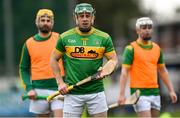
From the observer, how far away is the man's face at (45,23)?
12727 mm

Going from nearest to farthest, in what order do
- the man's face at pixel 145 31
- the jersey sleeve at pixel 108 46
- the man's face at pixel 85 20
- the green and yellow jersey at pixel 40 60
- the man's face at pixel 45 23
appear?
1. the man's face at pixel 85 20
2. the jersey sleeve at pixel 108 46
3. the man's face at pixel 45 23
4. the green and yellow jersey at pixel 40 60
5. the man's face at pixel 145 31

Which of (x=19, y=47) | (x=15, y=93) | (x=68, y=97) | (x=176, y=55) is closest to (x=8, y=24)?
(x=19, y=47)

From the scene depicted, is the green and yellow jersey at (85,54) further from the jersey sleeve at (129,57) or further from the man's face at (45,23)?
the jersey sleeve at (129,57)

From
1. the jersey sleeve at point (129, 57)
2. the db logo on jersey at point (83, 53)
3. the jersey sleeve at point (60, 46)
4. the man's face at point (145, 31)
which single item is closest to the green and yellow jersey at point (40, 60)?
the jersey sleeve at point (129, 57)

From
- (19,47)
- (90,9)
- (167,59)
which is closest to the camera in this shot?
(90,9)

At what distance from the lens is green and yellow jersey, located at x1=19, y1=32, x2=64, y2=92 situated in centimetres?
1288

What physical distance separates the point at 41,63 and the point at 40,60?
0.05m

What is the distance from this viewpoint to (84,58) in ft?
35.4

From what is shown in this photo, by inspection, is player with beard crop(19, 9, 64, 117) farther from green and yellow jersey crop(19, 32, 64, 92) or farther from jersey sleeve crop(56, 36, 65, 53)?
jersey sleeve crop(56, 36, 65, 53)

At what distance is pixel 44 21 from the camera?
12.7 metres

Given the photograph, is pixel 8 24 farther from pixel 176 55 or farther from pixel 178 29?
pixel 178 29

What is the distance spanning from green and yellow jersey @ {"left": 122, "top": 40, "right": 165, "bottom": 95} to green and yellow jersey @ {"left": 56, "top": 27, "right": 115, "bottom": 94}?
88.2 inches

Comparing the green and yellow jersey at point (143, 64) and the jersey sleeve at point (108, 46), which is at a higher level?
the jersey sleeve at point (108, 46)

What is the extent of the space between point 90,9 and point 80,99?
1255mm
